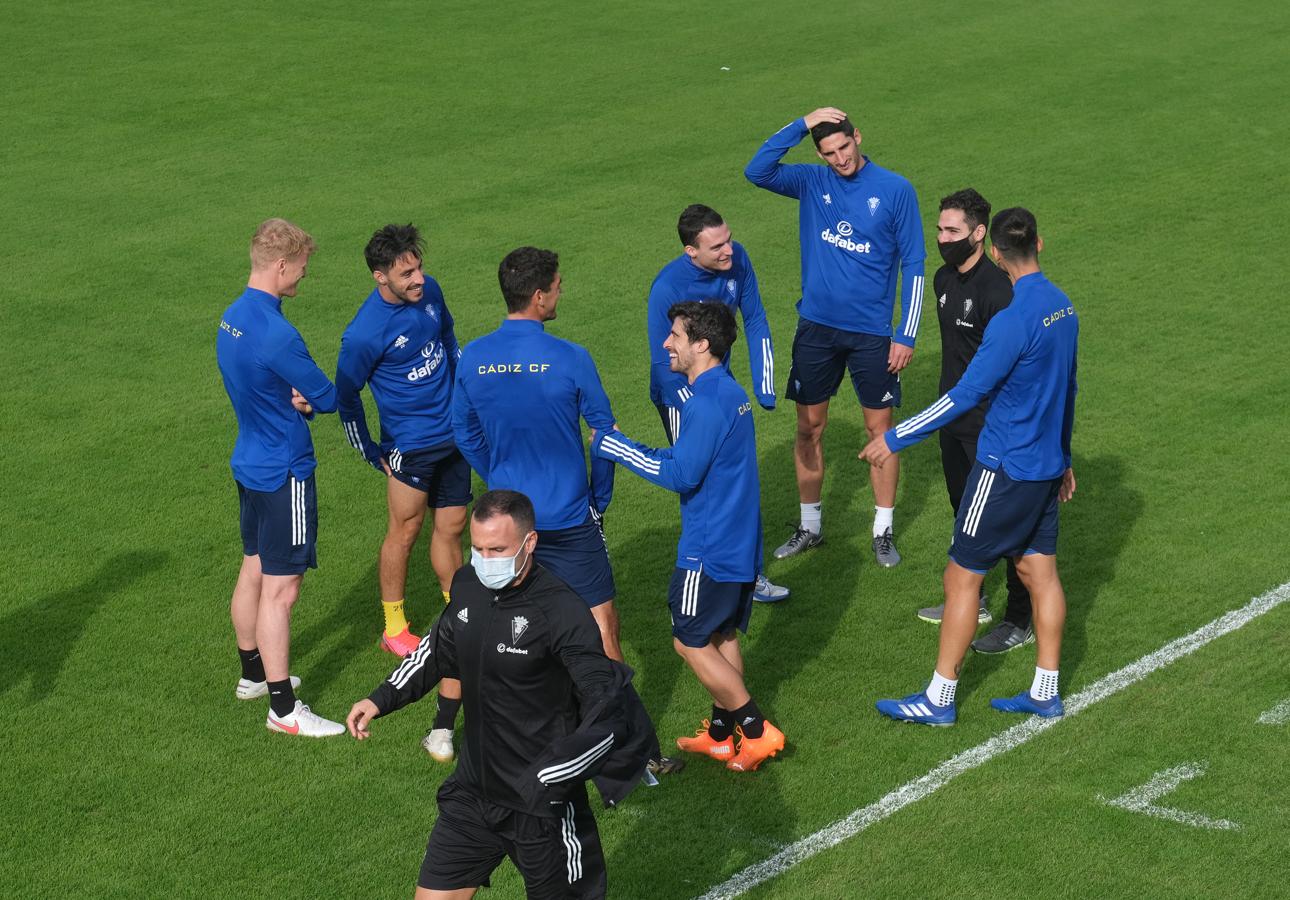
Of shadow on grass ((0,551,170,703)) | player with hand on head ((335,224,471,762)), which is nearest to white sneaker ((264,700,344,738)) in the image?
player with hand on head ((335,224,471,762))

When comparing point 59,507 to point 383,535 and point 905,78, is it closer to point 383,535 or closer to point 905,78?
point 383,535

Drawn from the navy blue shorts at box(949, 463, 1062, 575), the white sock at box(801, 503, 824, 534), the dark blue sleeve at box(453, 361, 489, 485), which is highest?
the dark blue sleeve at box(453, 361, 489, 485)

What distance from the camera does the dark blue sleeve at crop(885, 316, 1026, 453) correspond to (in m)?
6.72

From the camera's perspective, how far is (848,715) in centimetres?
736

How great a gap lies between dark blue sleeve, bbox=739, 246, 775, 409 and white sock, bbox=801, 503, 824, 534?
3.27ft

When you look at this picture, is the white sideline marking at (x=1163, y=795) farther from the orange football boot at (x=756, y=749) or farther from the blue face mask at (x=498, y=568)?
the blue face mask at (x=498, y=568)

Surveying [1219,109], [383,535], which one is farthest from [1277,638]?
[1219,109]

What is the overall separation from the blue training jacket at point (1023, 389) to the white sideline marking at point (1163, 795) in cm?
141

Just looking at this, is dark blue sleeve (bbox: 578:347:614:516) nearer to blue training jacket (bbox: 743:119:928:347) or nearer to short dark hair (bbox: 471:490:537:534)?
short dark hair (bbox: 471:490:537:534)

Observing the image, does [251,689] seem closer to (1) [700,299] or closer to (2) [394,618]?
(2) [394,618]

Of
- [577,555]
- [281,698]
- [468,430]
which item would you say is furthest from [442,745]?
[468,430]

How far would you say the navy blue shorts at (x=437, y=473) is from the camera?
313 inches

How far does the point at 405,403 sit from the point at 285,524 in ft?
3.23

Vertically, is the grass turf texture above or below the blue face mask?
below
